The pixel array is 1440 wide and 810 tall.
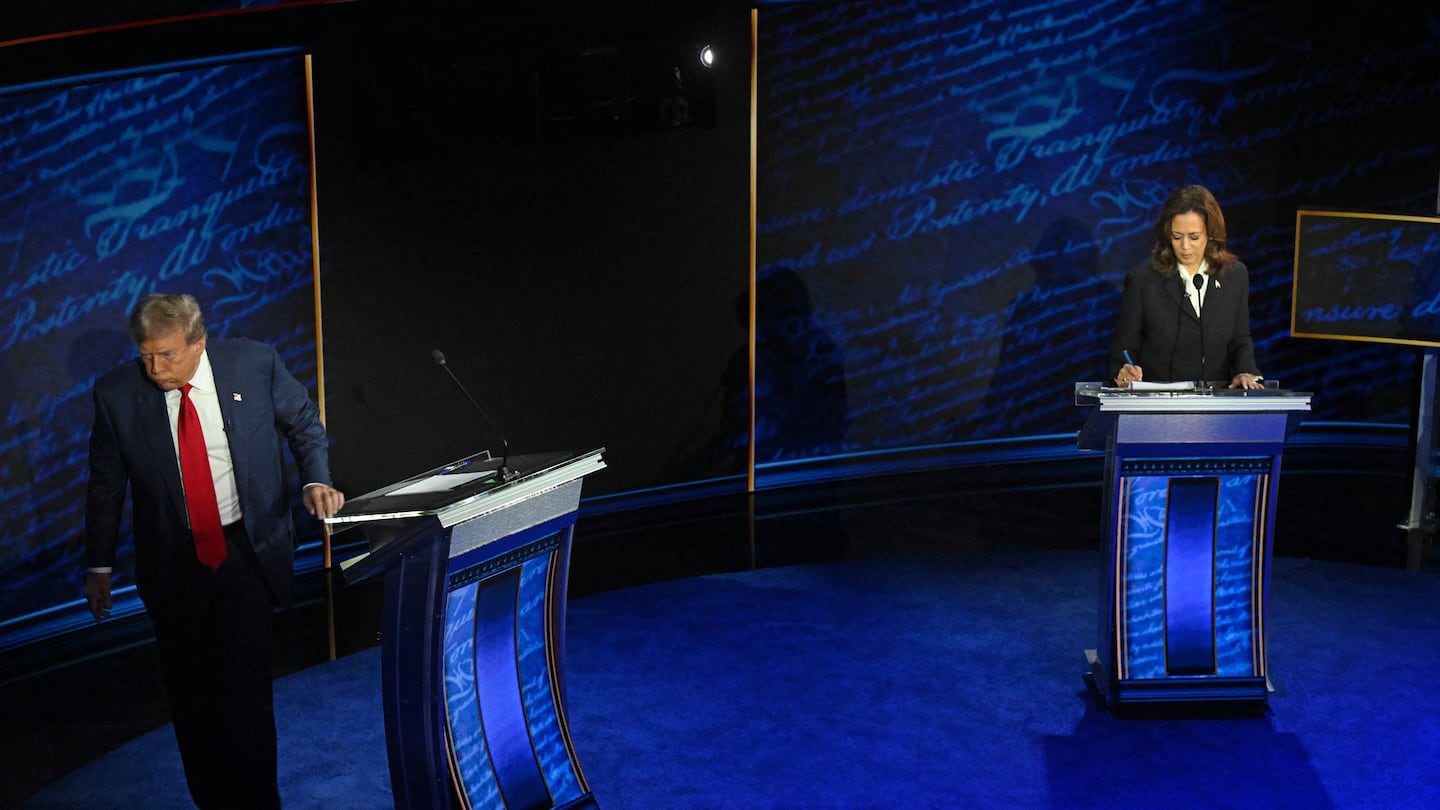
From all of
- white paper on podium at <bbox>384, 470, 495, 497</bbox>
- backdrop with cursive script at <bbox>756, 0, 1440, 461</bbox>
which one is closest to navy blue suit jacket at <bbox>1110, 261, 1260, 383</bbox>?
white paper on podium at <bbox>384, 470, 495, 497</bbox>

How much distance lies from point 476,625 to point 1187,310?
2750 millimetres

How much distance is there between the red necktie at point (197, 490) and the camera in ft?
10.7

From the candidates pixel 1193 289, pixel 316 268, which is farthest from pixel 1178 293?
pixel 316 268

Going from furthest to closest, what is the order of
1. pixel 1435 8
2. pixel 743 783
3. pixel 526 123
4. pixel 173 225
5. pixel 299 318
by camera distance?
pixel 1435 8 < pixel 526 123 < pixel 299 318 < pixel 173 225 < pixel 743 783

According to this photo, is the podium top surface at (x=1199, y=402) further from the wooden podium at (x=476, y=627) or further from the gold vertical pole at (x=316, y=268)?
the gold vertical pole at (x=316, y=268)

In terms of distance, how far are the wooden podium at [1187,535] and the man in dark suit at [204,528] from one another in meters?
2.33

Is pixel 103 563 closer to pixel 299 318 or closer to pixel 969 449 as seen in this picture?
pixel 299 318

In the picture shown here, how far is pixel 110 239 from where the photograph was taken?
509cm

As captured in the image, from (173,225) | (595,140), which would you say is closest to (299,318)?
(173,225)

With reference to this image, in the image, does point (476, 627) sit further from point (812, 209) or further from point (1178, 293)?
point (812, 209)

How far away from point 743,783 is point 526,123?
136 inches

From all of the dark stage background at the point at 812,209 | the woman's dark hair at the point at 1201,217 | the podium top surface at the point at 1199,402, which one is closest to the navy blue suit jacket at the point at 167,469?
the podium top surface at the point at 1199,402

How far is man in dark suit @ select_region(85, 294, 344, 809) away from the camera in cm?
327

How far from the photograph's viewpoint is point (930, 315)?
753 centimetres
